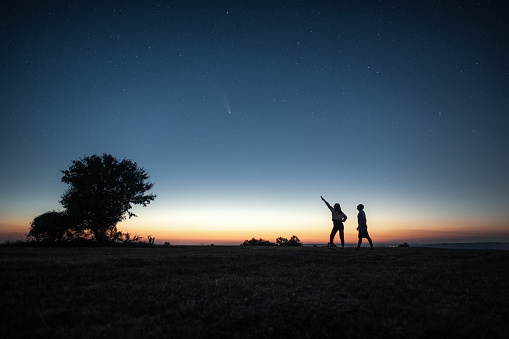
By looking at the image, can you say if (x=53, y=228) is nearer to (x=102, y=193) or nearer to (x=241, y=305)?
(x=102, y=193)

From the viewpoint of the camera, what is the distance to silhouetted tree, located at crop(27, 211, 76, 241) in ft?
92.4

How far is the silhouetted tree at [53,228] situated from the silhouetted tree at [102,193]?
1.10 m

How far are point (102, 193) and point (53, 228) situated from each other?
6.08 meters

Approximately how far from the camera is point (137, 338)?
3467 millimetres

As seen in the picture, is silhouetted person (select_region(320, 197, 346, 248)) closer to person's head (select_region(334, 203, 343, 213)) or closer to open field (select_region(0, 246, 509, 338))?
person's head (select_region(334, 203, 343, 213))

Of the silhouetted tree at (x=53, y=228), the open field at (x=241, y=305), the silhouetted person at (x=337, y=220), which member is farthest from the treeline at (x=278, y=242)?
the open field at (x=241, y=305)

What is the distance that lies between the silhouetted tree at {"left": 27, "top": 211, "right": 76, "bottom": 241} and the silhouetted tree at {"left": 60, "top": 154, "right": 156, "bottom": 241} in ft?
3.59

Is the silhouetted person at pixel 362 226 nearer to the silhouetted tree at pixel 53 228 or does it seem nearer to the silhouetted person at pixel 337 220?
the silhouetted person at pixel 337 220


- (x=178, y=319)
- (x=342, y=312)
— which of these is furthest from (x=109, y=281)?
(x=342, y=312)

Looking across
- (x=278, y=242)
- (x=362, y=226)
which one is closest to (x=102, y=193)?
(x=278, y=242)

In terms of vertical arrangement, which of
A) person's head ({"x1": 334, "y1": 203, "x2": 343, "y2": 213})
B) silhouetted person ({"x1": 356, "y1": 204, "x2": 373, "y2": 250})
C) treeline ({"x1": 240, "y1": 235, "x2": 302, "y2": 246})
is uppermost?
person's head ({"x1": 334, "y1": 203, "x2": 343, "y2": 213})

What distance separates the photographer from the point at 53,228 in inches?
1109

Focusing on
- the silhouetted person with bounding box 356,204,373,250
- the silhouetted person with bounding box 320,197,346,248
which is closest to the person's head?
the silhouetted person with bounding box 320,197,346,248

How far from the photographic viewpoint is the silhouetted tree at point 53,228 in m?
28.2
